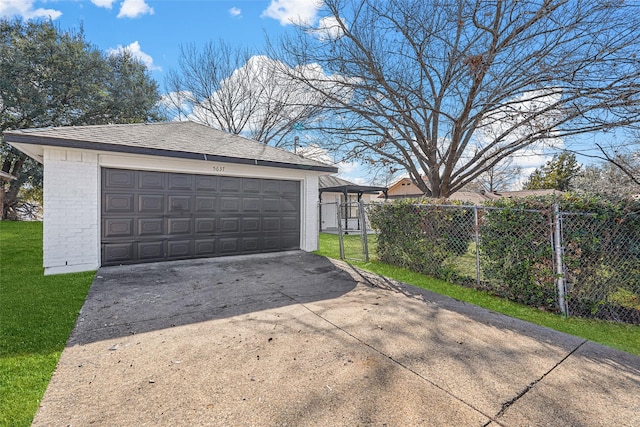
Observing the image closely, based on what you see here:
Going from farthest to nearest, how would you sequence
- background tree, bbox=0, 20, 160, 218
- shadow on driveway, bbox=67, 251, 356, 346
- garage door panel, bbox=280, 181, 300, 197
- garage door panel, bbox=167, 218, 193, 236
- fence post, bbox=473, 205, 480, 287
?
background tree, bbox=0, 20, 160, 218
garage door panel, bbox=280, 181, 300, 197
garage door panel, bbox=167, 218, 193, 236
fence post, bbox=473, 205, 480, 287
shadow on driveway, bbox=67, 251, 356, 346

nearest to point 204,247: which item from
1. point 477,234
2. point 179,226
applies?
point 179,226

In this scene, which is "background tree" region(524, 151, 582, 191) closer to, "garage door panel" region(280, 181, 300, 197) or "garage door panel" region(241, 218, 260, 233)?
"garage door panel" region(280, 181, 300, 197)

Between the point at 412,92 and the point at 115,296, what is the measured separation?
298 inches

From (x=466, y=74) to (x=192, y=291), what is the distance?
7.32 metres

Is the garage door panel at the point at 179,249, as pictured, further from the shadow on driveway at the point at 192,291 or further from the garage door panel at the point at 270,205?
the garage door panel at the point at 270,205

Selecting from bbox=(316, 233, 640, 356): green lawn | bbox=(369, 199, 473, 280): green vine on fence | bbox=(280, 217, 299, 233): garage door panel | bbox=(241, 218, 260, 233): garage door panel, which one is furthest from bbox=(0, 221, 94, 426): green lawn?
bbox=(369, 199, 473, 280): green vine on fence

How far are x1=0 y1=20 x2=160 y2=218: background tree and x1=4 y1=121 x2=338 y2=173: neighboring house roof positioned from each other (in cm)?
922

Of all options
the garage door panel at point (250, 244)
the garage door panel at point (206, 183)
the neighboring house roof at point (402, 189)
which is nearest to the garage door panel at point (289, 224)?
the garage door panel at point (250, 244)

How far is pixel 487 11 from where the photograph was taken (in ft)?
21.5

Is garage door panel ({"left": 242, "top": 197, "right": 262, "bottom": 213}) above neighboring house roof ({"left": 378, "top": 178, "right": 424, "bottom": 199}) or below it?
below

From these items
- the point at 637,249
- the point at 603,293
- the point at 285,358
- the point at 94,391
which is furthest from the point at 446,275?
the point at 94,391

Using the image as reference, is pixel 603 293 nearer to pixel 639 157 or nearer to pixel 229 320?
pixel 229 320

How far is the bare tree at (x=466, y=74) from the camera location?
587 centimetres

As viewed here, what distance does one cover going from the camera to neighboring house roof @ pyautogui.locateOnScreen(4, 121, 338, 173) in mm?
5521
